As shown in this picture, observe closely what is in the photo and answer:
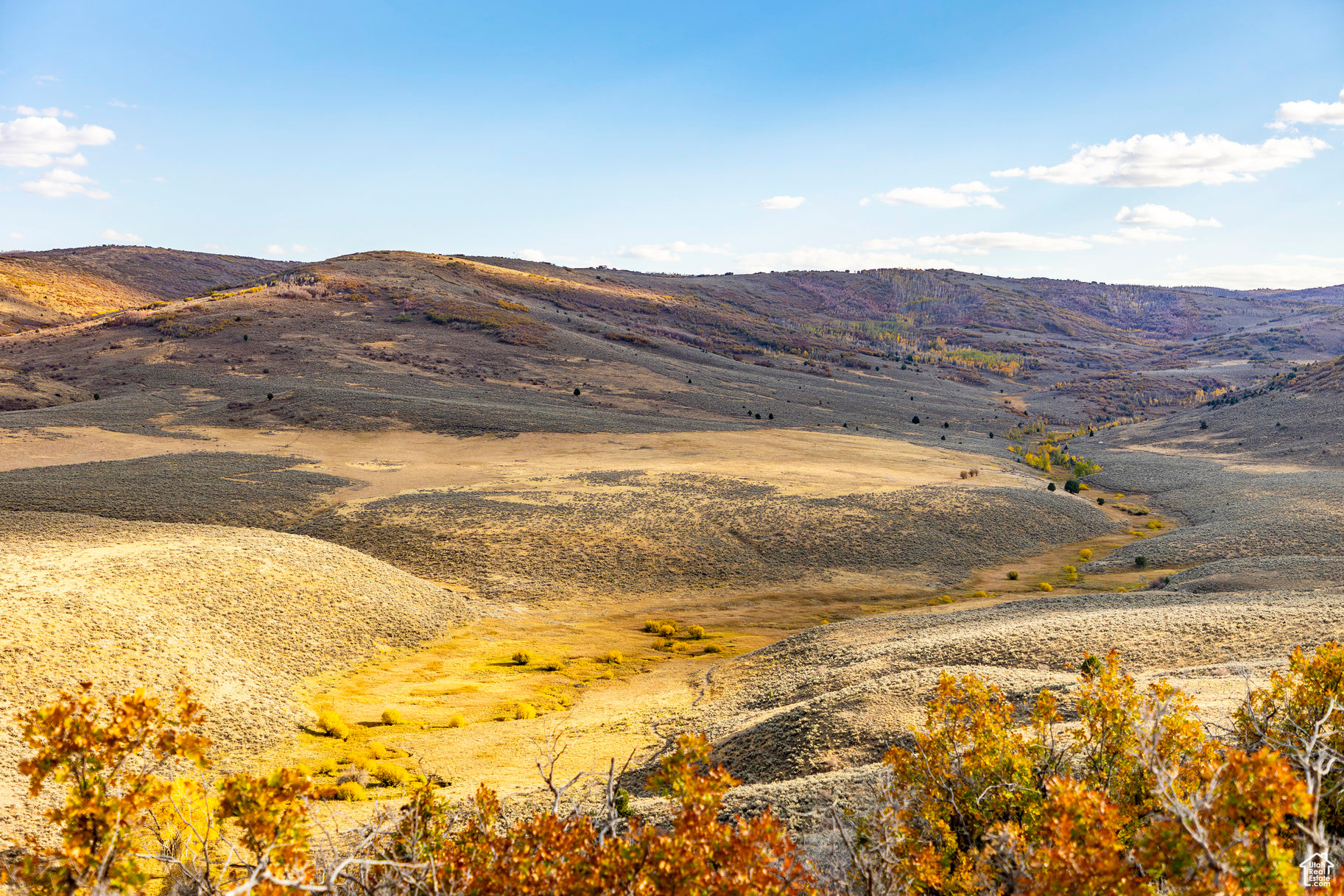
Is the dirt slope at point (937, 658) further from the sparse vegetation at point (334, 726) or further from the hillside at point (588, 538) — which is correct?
the sparse vegetation at point (334, 726)

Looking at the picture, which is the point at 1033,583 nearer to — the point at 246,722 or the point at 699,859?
the point at 246,722

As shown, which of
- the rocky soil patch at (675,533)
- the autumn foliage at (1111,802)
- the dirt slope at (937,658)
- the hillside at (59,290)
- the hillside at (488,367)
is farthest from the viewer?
the hillside at (59,290)

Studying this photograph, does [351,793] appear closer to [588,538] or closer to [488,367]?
[588,538]

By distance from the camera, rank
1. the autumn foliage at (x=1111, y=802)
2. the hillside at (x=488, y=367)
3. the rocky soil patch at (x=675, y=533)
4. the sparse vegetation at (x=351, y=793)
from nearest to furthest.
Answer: the autumn foliage at (x=1111, y=802) < the sparse vegetation at (x=351, y=793) < the rocky soil patch at (x=675, y=533) < the hillside at (x=488, y=367)

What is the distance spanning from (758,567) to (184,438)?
49.9m

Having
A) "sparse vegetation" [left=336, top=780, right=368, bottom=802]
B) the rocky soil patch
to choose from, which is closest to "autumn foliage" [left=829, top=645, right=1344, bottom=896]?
"sparse vegetation" [left=336, top=780, right=368, bottom=802]

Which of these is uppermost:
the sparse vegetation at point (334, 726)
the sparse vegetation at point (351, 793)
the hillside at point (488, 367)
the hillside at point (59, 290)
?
the hillside at point (59, 290)

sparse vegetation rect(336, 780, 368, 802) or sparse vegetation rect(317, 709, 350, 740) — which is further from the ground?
sparse vegetation rect(336, 780, 368, 802)

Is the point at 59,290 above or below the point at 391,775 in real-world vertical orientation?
above

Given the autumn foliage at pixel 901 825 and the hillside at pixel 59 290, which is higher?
the hillside at pixel 59 290

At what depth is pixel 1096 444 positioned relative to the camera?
94.5 metres

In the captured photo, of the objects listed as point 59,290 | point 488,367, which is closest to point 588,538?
point 488,367

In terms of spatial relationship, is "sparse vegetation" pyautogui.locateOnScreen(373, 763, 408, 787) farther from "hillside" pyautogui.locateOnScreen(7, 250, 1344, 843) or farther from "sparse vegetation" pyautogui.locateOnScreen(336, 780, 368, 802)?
"hillside" pyautogui.locateOnScreen(7, 250, 1344, 843)

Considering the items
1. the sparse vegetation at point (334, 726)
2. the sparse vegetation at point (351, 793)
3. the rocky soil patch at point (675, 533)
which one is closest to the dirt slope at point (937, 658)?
the sparse vegetation at point (351, 793)
